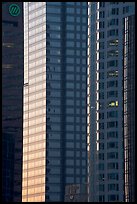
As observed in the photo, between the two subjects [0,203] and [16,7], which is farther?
[16,7]

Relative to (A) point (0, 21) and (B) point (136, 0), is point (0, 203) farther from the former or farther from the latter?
(B) point (136, 0)

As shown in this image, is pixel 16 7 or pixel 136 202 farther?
pixel 16 7

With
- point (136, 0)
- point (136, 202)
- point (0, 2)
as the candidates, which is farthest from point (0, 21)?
point (136, 202)

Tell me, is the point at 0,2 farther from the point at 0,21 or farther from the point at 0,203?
the point at 0,203

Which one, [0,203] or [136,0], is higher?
[136,0]

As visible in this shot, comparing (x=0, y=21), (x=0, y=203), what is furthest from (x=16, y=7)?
(x=0, y=203)

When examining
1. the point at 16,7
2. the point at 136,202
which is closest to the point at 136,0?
the point at 16,7

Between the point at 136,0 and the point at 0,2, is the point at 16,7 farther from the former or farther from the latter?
the point at 136,0

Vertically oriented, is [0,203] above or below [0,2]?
below
